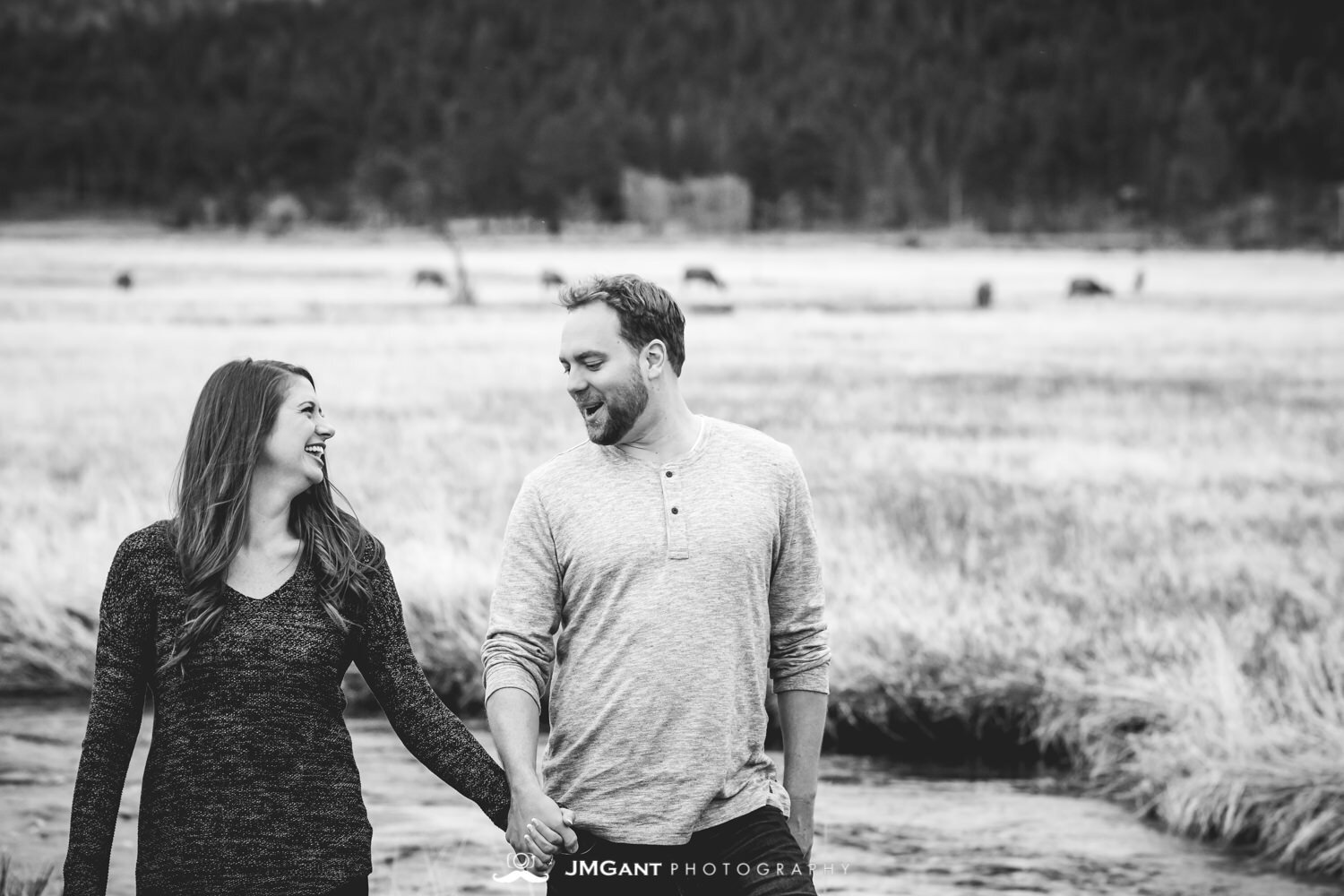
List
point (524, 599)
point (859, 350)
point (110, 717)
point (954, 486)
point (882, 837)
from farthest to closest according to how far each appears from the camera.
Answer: point (859, 350), point (954, 486), point (882, 837), point (524, 599), point (110, 717)

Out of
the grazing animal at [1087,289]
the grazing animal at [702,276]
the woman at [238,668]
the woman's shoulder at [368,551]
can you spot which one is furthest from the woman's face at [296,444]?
the grazing animal at [702,276]

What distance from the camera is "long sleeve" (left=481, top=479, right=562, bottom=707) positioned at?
3205mm

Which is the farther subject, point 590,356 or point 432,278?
point 432,278

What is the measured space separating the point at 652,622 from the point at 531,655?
27 centimetres

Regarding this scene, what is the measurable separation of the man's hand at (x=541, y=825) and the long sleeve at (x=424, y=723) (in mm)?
134

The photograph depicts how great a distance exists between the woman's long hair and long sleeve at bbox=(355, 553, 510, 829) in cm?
11

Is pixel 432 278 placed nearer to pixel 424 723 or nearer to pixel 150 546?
pixel 424 723

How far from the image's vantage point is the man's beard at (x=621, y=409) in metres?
3.23

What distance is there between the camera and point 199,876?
293 centimetres

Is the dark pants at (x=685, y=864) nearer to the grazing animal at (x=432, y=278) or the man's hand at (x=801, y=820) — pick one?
the man's hand at (x=801, y=820)

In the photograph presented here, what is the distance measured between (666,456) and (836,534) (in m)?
8.56

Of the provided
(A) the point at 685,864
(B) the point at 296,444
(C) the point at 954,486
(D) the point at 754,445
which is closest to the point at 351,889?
(A) the point at 685,864

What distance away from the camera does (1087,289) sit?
4144 centimetres

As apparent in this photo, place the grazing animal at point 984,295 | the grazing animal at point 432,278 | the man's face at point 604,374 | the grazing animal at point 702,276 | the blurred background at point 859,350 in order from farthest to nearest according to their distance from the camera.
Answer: the grazing animal at point 432,278, the grazing animal at point 702,276, the grazing animal at point 984,295, the blurred background at point 859,350, the man's face at point 604,374
